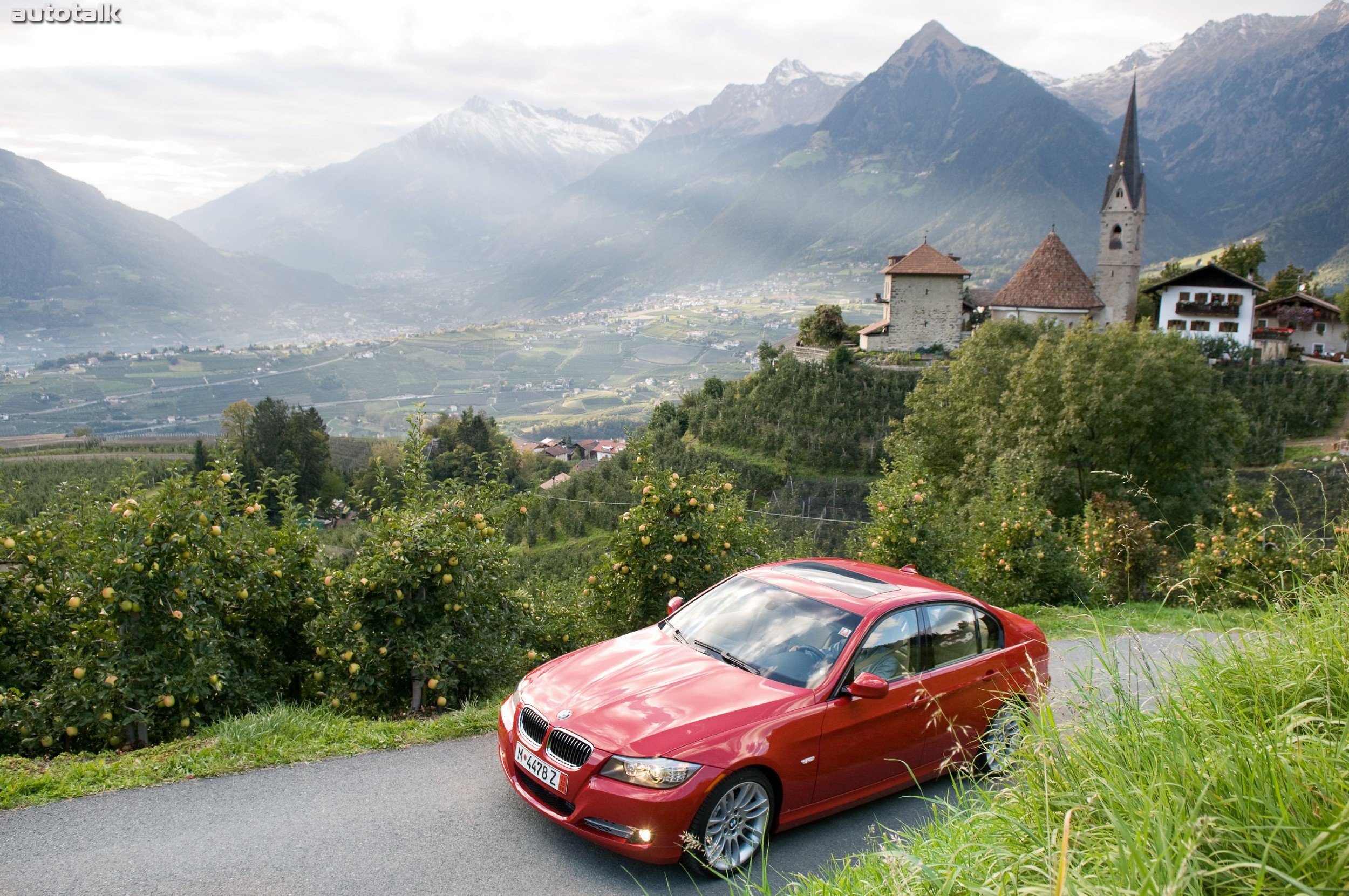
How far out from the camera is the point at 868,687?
491 centimetres

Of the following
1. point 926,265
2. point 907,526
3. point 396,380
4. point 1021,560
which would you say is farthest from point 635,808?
point 396,380

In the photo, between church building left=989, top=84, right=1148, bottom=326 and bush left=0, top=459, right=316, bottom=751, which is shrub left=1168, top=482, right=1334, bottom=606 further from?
church building left=989, top=84, right=1148, bottom=326

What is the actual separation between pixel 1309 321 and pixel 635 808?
71877 millimetres

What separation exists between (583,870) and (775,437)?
4458cm

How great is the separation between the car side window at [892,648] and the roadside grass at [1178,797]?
120 centimetres

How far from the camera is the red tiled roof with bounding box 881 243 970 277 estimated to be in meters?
55.2

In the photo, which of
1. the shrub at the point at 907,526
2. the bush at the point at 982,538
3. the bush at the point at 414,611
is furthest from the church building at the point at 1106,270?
the bush at the point at 414,611

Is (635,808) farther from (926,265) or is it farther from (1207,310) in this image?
(1207,310)

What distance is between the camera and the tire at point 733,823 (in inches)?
172

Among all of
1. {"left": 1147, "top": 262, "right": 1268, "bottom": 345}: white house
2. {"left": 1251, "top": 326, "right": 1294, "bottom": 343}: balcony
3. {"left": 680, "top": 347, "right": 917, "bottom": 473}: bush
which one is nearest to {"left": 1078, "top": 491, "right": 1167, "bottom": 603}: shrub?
{"left": 680, "top": 347, "right": 917, "bottom": 473}: bush

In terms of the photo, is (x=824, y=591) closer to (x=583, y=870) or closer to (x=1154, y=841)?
(x=583, y=870)

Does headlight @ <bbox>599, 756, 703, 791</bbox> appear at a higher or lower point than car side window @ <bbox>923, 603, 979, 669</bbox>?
lower

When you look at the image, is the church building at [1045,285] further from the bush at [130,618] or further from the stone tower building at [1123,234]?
the bush at [130,618]

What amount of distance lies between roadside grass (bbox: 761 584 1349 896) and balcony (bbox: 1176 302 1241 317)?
60.6 metres
